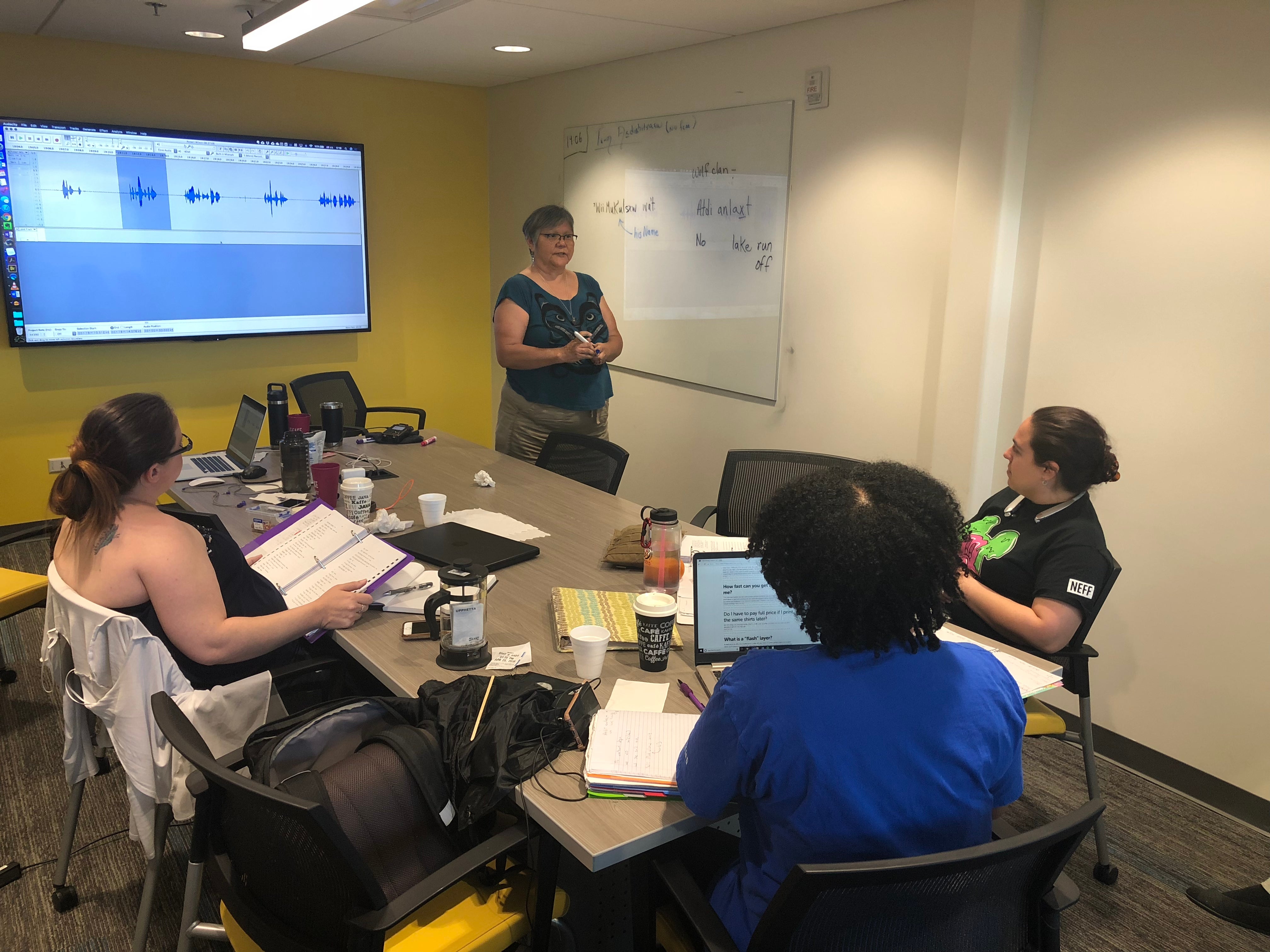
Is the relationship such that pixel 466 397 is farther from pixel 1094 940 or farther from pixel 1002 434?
pixel 1094 940

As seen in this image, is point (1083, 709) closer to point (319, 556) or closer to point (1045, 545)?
point (1045, 545)

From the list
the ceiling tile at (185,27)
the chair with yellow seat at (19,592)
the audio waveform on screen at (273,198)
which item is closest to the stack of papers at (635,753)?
the chair with yellow seat at (19,592)

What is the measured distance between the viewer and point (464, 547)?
8.40 ft

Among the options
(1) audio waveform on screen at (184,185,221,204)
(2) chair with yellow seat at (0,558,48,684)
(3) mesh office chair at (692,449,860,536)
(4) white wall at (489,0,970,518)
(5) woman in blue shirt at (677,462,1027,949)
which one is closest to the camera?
(5) woman in blue shirt at (677,462,1027,949)

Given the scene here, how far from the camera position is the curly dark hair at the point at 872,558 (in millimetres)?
1220

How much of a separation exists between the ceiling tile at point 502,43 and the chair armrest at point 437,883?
3212 mm

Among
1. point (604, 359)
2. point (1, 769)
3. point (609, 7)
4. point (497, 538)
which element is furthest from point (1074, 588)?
point (1, 769)

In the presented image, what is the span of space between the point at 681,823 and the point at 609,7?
3.23 m

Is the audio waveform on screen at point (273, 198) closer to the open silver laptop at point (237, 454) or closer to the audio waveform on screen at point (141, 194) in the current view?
the audio waveform on screen at point (141, 194)

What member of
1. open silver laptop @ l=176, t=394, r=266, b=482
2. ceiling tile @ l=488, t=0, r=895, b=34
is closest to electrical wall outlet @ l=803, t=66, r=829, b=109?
ceiling tile @ l=488, t=0, r=895, b=34

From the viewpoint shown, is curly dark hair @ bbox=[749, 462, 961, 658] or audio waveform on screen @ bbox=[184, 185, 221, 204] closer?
curly dark hair @ bbox=[749, 462, 961, 658]

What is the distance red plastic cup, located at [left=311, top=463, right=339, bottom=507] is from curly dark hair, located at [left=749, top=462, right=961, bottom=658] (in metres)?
2.02

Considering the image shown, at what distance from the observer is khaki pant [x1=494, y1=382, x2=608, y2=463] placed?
3.82 m

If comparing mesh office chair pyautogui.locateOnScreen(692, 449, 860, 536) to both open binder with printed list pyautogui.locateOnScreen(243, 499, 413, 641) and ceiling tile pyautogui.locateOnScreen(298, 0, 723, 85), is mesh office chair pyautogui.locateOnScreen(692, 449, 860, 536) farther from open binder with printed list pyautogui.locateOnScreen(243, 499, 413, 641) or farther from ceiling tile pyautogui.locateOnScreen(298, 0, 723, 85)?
ceiling tile pyautogui.locateOnScreen(298, 0, 723, 85)
